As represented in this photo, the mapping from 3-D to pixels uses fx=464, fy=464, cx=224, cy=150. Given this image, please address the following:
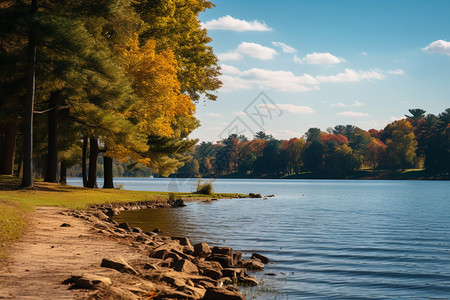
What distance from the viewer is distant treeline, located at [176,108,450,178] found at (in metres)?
132

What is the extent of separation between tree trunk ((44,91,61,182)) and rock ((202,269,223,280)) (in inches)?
924

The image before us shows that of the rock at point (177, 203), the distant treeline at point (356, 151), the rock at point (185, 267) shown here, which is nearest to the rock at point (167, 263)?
the rock at point (185, 267)

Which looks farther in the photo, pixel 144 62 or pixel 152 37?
pixel 152 37

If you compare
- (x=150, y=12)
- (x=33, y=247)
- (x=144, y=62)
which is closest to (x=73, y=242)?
(x=33, y=247)

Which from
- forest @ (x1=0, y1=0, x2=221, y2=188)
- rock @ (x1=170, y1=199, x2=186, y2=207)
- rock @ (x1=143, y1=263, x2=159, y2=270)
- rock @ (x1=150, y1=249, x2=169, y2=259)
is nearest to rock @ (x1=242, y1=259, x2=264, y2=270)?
rock @ (x1=150, y1=249, x2=169, y2=259)

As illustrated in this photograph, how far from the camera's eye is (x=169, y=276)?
9.03 m

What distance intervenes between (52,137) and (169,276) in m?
25.0

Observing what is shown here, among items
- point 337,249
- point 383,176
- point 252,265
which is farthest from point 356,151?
point 252,265

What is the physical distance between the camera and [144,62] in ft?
114

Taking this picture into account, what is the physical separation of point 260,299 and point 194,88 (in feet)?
125

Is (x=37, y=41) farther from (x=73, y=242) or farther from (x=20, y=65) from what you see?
(x=73, y=242)

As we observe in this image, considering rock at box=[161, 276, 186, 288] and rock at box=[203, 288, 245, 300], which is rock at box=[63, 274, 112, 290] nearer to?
rock at box=[161, 276, 186, 288]

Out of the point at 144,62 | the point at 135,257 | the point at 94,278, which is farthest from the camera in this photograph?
the point at 144,62

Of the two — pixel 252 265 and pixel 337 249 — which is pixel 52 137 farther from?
pixel 252 265
